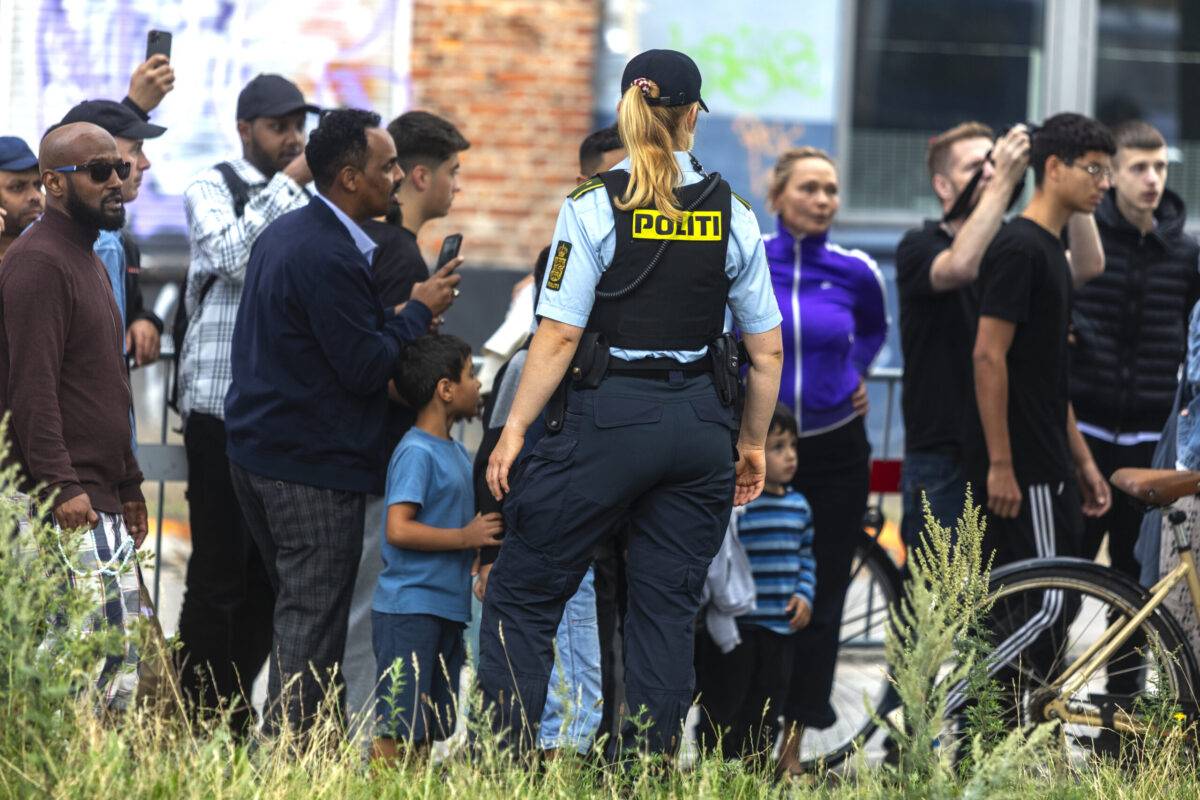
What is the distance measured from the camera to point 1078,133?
582 cm

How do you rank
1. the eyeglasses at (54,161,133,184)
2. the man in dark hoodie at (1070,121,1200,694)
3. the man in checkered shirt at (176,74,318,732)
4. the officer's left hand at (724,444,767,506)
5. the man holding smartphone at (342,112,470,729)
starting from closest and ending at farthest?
1. the eyeglasses at (54,161,133,184)
2. the officer's left hand at (724,444,767,506)
3. the man holding smartphone at (342,112,470,729)
4. the man in checkered shirt at (176,74,318,732)
5. the man in dark hoodie at (1070,121,1200,694)

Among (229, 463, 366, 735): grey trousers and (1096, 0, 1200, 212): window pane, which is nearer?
(229, 463, 366, 735): grey trousers

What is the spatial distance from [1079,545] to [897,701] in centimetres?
85

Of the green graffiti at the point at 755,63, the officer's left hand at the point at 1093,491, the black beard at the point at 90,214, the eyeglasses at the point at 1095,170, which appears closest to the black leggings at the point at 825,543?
the officer's left hand at the point at 1093,491

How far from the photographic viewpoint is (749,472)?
4758mm

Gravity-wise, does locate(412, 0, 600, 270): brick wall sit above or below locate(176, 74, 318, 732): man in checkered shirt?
above

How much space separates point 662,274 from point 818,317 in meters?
1.77

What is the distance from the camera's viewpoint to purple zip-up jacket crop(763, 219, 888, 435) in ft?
20.0

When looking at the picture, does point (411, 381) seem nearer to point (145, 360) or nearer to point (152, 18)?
point (145, 360)

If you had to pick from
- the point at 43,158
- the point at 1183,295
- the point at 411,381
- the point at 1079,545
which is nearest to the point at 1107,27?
the point at 1183,295

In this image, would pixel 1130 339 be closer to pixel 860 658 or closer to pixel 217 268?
pixel 860 658

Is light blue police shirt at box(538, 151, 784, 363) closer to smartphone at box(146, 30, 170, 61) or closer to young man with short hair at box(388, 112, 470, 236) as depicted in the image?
young man with short hair at box(388, 112, 470, 236)

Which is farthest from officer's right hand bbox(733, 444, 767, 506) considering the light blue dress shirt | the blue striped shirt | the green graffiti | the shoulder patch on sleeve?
the green graffiti

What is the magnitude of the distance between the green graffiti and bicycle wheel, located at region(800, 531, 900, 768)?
3738 millimetres
